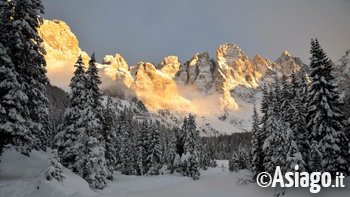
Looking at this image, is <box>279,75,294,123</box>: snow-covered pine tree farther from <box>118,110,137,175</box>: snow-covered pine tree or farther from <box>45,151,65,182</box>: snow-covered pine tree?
<box>118,110,137,175</box>: snow-covered pine tree

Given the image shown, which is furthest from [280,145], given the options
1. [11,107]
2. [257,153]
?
[11,107]

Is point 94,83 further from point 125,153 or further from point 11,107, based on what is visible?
point 125,153

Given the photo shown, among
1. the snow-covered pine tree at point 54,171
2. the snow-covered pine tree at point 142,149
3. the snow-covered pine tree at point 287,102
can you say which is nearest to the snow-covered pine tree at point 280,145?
the snow-covered pine tree at point 287,102

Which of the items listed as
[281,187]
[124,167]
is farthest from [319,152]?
[124,167]

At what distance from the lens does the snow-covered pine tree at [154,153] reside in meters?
64.3

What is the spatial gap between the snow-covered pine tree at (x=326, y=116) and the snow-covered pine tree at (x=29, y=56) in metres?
24.9

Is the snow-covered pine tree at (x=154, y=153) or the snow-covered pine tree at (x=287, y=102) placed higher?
the snow-covered pine tree at (x=287, y=102)

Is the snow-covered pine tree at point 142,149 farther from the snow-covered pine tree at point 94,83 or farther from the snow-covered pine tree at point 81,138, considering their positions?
the snow-covered pine tree at point 81,138

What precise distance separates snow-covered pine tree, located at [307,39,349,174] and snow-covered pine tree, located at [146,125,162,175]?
3569 centimetres

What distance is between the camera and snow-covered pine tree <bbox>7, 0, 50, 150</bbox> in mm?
22312

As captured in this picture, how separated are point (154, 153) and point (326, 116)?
38823 mm

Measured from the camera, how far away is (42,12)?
81.4 feet

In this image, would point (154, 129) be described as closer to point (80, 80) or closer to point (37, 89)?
point (80, 80)

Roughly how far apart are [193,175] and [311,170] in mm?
30938
